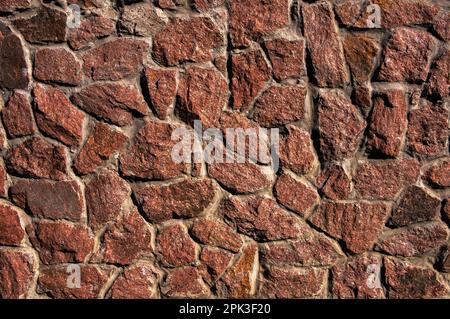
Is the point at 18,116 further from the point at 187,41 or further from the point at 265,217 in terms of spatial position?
the point at 265,217

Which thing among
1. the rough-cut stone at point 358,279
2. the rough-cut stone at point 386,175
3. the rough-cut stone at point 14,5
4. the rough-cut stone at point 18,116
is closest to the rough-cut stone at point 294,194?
the rough-cut stone at point 386,175

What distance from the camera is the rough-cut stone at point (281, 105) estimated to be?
111 inches

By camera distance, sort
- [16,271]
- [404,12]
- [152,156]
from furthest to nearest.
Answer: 1. [16,271]
2. [152,156]
3. [404,12]

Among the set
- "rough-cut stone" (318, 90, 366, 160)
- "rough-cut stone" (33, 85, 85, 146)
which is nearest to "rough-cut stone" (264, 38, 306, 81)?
"rough-cut stone" (318, 90, 366, 160)

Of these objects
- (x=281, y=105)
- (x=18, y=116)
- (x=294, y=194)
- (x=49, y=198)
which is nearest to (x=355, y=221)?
(x=294, y=194)

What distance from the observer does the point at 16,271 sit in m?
2.99

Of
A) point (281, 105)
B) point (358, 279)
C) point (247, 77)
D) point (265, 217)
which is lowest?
point (358, 279)

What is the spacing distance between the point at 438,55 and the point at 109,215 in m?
1.77

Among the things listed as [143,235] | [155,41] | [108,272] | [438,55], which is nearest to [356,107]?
[438,55]

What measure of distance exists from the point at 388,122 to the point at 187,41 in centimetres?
104

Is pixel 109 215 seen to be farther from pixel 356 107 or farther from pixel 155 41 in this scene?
pixel 356 107

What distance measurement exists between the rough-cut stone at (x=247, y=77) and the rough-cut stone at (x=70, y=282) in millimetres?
1088

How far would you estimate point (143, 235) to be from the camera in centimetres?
292

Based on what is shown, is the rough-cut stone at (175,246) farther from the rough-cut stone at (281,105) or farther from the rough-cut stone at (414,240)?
the rough-cut stone at (414,240)
